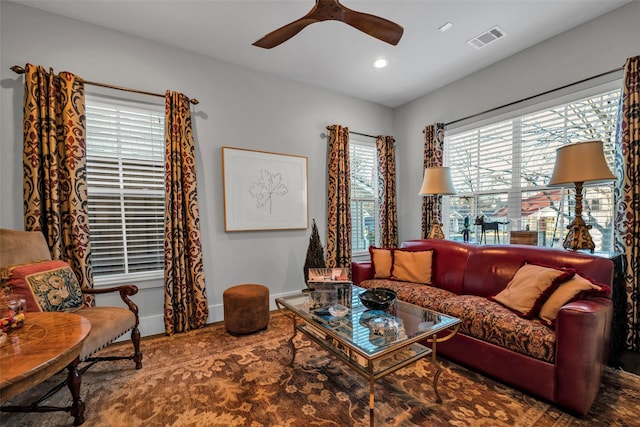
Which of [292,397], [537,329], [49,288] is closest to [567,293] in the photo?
[537,329]

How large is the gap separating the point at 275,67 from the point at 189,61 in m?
0.95

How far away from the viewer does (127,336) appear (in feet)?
8.66

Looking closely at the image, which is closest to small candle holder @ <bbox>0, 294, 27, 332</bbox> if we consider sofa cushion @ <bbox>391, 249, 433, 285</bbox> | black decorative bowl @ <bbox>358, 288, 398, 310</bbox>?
black decorative bowl @ <bbox>358, 288, 398, 310</bbox>

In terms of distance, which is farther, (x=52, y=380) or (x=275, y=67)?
(x=275, y=67)

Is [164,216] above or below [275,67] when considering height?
below

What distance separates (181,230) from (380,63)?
291 cm

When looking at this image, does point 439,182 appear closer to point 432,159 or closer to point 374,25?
point 432,159

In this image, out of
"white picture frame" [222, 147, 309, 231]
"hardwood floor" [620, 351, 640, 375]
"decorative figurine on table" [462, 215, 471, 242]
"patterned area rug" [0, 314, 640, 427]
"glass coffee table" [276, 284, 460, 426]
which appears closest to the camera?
"glass coffee table" [276, 284, 460, 426]

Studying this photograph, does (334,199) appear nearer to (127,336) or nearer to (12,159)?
(127,336)

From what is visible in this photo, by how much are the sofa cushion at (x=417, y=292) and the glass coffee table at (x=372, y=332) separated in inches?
14.7

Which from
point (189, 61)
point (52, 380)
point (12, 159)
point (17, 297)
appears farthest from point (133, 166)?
point (52, 380)

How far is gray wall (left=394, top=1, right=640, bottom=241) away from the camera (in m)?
2.37

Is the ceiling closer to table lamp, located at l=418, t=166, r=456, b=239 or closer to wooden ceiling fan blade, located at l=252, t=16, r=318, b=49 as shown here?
wooden ceiling fan blade, located at l=252, t=16, r=318, b=49

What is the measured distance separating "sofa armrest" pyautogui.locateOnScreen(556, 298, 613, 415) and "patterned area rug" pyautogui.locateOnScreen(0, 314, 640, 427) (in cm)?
13
